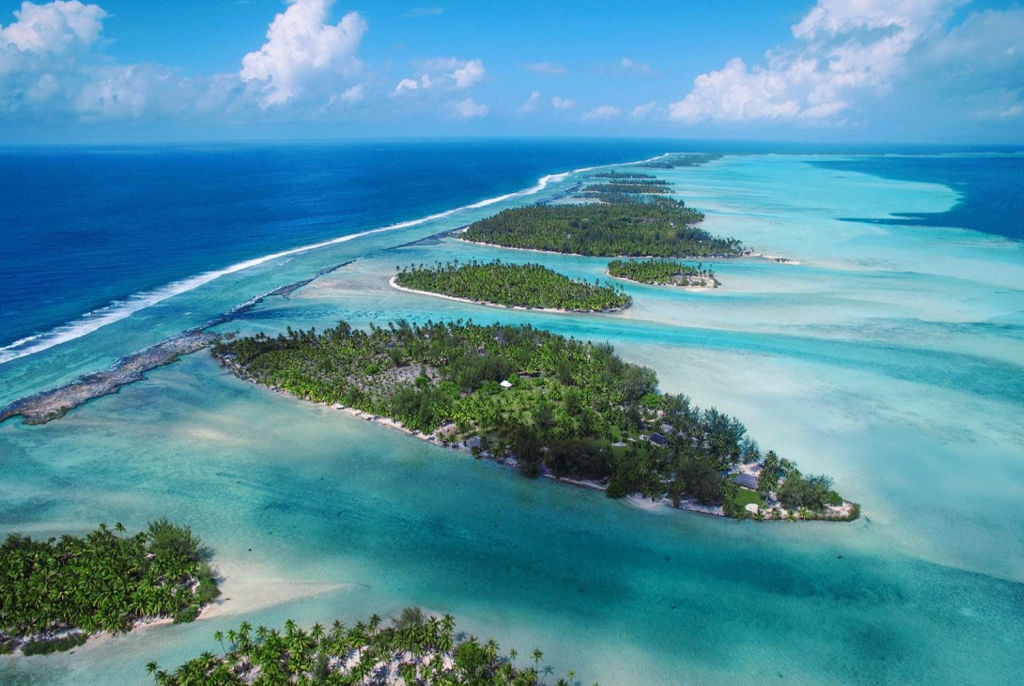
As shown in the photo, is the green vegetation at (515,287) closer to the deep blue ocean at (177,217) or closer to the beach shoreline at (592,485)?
the beach shoreline at (592,485)

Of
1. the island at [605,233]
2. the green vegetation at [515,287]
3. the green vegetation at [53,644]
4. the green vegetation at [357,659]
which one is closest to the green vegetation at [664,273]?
the green vegetation at [515,287]

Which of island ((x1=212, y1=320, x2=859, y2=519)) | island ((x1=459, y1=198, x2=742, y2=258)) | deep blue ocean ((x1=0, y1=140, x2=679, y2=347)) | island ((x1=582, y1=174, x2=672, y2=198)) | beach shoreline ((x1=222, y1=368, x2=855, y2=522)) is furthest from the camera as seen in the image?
island ((x1=582, y1=174, x2=672, y2=198))

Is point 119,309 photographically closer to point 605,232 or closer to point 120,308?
point 120,308

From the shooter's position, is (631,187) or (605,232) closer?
(605,232)

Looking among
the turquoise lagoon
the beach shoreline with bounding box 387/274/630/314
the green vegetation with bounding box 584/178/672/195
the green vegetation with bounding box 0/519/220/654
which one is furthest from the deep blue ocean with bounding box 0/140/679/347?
the green vegetation with bounding box 0/519/220/654

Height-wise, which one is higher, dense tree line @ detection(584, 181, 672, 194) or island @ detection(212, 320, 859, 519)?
dense tree line @ detection(584, 181, 672, 194)

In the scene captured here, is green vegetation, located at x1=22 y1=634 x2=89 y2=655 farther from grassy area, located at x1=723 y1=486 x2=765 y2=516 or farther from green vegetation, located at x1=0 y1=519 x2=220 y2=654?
grassy area, located at x1=723 y1=486 x2=765 y2=516

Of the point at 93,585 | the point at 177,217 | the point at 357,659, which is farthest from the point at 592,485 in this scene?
the point at 177,217
